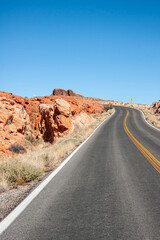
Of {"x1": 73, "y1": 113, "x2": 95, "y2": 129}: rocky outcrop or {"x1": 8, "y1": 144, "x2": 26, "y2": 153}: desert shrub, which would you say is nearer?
{"x1": 8, "y1": 144, "x2": 26, "y2": 153}: desert shrub

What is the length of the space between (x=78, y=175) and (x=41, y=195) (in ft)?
6.40

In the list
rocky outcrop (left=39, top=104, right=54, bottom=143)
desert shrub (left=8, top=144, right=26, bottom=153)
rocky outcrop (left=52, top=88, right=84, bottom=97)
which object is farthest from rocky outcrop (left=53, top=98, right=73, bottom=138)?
rocky outcrop (left=52, top=88, right=84, bottom=97)

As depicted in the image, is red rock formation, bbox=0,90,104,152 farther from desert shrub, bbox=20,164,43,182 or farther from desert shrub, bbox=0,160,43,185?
desert shrub, bbox=20,164,43,182

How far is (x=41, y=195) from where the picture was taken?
4629 mm

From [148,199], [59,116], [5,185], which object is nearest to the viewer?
[148,199]

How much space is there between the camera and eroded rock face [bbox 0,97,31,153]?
1536cm

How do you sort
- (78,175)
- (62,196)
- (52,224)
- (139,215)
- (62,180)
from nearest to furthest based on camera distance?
1. (52,224)
2. (139,215)
3. (62,196)
4. (62,180)
5. (78,175)

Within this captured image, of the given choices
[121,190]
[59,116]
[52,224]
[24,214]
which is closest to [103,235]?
[52,224]

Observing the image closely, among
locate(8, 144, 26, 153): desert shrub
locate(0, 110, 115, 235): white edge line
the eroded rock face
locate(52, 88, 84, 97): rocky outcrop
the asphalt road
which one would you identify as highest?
locate(52, 88, 84, 97): rocky outcrop

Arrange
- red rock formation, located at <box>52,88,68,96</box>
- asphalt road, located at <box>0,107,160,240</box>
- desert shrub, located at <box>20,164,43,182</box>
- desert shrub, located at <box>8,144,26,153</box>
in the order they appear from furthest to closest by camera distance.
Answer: red rock formation, located at <box>52,88,68,96</box>, desert shrub, located at <box>8,144,26,153</box>, desert shrub, located at <box>20,164,43,182</box>, asphalt road, located at <box>0,107,160,240</box>

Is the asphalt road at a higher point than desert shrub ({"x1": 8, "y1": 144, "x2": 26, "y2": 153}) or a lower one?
higher

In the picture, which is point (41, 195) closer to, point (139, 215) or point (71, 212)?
point (71, 212)

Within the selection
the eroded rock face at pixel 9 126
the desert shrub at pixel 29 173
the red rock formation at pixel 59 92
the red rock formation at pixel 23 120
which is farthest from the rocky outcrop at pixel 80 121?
the red rock formation at pixel 59 92

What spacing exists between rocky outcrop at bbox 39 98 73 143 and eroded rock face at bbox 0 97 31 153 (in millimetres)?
4152
